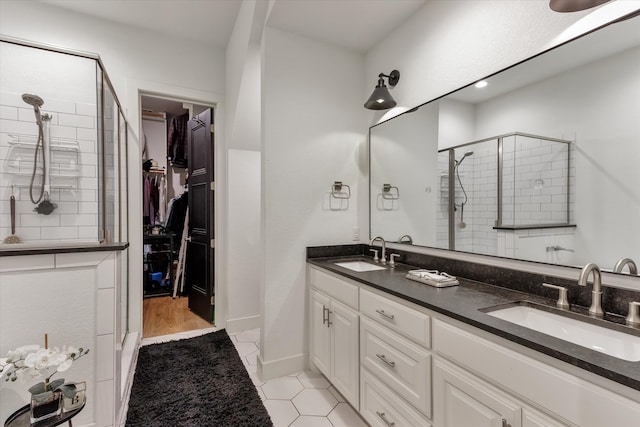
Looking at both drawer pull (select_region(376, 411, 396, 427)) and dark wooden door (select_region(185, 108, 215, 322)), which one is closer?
drawer pull (select_region(376, 411, 396, 427))

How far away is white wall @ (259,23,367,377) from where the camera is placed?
2229 mm

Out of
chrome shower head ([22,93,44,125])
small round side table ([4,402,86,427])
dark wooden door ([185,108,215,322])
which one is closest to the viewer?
small round side table ([4,402,86,427])

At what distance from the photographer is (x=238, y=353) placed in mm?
2617

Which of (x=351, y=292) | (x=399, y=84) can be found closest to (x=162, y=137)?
(x=399, y=84)

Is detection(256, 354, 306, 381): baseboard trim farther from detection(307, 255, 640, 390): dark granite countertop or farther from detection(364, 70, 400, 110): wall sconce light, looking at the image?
detection(364, 70, 400, 110): wall sconce light

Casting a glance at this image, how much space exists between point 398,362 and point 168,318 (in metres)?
3.04

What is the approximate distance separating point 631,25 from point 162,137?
5.46m

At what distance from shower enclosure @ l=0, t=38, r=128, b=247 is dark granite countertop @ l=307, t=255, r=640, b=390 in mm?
1692

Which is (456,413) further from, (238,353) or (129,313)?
(129,313)

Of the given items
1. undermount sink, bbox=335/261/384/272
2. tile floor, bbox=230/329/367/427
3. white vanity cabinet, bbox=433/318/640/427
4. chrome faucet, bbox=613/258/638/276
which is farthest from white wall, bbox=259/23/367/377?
chrome faucet, bbox=613/258/638/276

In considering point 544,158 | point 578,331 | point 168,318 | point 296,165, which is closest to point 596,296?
point 578,331

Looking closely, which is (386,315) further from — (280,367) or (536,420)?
(280,367)

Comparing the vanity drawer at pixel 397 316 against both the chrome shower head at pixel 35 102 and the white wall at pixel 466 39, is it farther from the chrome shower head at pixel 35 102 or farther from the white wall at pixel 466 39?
the chrome shower head at pixel 35 102

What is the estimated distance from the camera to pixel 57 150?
2182 millimetres
